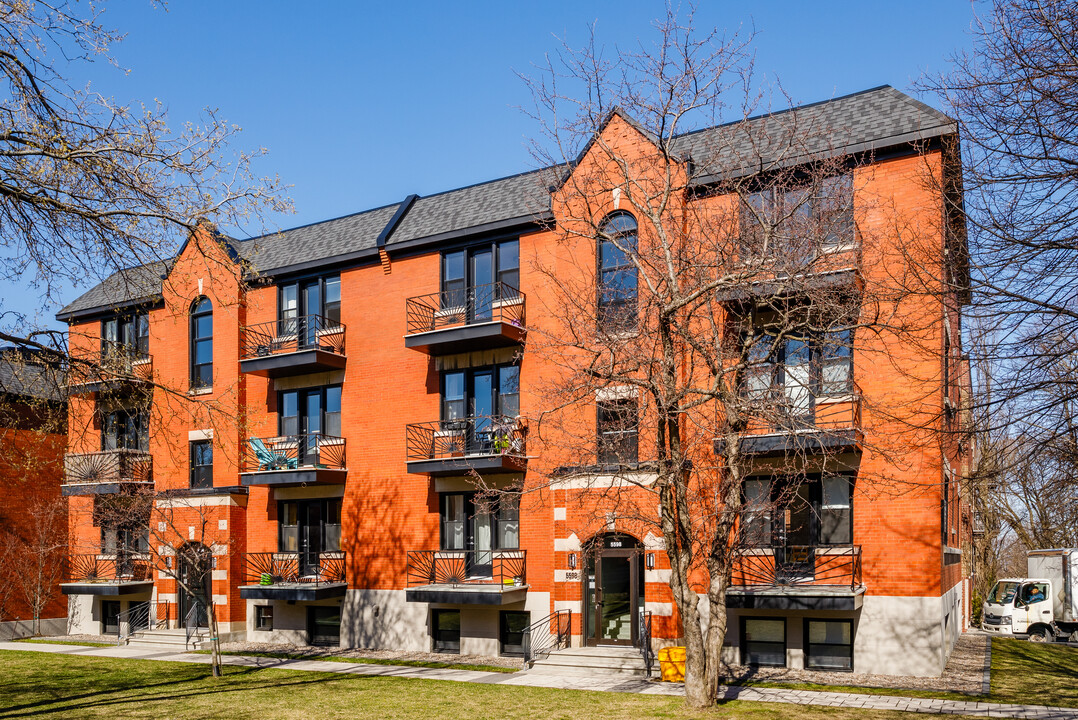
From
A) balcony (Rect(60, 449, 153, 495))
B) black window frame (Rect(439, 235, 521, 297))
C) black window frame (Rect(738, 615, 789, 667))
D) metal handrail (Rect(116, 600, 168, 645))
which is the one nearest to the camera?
black window frame (Rect(738, 615, 789, 667))

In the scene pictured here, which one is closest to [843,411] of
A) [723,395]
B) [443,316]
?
[723,395]

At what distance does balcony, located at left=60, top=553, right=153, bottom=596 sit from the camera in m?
27.6

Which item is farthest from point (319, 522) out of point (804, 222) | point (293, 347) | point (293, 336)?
point (804, 222)

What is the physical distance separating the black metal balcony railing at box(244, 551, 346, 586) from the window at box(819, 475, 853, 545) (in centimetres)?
1317

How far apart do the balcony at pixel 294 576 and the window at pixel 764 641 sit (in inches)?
436

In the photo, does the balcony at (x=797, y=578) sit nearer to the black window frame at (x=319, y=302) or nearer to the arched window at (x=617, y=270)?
the arched window at (x=617, y=270)

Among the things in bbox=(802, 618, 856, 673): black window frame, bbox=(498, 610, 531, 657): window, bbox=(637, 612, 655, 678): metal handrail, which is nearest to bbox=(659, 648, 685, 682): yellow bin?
bbox=(637, 612, 655, 678): metal handrail

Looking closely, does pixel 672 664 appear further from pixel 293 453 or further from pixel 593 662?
pixel 293 453

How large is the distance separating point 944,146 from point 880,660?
1008 cm

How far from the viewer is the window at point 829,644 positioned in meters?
18.7

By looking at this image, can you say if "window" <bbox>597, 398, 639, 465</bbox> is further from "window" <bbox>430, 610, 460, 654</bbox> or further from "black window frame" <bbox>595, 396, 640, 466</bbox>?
"window" <bbox>430, 610, 460, 654</bbox>

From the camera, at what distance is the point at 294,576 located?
2534 centimetres

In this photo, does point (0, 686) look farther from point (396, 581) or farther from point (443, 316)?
point (443, 316)

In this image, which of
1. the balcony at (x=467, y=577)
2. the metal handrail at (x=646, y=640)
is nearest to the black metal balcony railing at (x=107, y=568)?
the balcony at (x=467, y=577)
